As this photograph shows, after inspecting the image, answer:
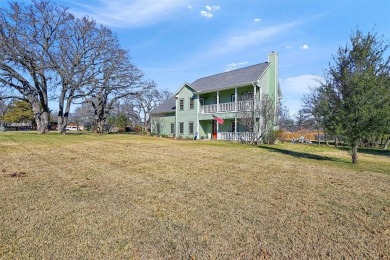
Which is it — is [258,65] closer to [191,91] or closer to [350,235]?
[191,91]

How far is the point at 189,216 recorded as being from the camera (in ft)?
13.0

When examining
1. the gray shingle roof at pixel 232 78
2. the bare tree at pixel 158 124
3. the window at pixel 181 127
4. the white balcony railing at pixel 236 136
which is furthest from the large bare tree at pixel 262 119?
the bare tree at pixel 158 124

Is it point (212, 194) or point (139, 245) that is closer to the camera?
point (139, 245)

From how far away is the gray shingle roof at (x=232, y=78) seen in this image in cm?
2308

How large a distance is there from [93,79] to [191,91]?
Result: 12.7m

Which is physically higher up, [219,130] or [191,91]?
[191,91]

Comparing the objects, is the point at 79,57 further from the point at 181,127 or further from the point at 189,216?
the point at 189,216

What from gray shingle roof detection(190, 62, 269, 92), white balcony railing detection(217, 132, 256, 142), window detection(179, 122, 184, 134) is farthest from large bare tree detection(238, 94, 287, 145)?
window detection(179, 122, 184, 134)

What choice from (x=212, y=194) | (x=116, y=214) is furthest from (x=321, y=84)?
(x=116, y=214)

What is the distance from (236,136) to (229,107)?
3.12 metres

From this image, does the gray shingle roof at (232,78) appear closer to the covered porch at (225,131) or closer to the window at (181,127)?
the covered porch at (225,131)

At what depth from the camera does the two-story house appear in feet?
→ 73.4

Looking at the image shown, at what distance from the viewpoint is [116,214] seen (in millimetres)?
3969

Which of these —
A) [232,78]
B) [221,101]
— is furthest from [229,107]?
[232,78]
